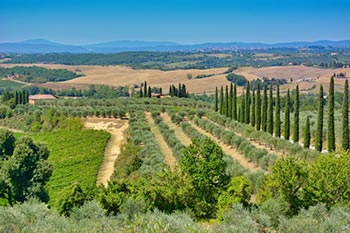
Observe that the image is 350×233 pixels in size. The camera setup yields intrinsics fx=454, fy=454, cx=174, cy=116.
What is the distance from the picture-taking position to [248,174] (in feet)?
106

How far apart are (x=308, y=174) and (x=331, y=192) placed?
1720 millimetres

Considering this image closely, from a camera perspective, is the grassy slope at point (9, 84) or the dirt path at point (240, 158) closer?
the dirt path at point (240, 158)

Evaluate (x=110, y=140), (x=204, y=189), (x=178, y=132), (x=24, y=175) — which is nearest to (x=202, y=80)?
(x=110, y=140)

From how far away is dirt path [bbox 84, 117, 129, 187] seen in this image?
164ft

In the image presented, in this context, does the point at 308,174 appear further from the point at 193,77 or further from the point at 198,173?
the point at 193,77

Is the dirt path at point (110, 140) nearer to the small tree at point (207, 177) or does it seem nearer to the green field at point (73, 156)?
the green field at point (73, 156)

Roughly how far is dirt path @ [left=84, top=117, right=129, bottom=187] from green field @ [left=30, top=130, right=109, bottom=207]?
0.70m

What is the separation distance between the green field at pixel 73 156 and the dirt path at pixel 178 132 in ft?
32.9

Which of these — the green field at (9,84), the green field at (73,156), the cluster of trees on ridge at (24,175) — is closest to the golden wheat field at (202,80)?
the green field at (9,84)

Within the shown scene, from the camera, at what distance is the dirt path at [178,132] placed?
183ft

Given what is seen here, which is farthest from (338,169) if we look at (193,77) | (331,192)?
(193,77)

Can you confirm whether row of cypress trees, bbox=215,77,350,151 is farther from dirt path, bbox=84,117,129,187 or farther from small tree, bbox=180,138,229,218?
small tree, bbox=180,138,229,218

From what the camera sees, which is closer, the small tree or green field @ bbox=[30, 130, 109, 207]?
the small tree

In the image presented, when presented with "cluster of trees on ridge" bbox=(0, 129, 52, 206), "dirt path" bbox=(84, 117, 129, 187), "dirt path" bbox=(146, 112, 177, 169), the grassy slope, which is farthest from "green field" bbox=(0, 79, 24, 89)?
"cluster of trees on ridge" bbox=(0, 129, 52, 206)
